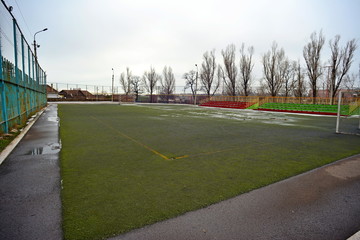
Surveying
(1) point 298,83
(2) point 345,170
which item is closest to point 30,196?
(2) point 345,170

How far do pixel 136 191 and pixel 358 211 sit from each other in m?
3.78

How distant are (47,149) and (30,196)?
3.85 meters

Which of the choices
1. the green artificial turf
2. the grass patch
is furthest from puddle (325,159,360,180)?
the grass patch

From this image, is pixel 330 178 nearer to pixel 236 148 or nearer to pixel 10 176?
pixel 236 148

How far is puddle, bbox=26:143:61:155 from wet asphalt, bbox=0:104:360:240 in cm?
164

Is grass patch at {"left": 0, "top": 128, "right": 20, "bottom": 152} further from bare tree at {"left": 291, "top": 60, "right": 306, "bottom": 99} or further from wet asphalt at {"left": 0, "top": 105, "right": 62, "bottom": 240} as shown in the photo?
bare tree at {"left": 291, "top": 60, "right": 306, "bottom": 99}

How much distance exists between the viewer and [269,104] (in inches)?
1449

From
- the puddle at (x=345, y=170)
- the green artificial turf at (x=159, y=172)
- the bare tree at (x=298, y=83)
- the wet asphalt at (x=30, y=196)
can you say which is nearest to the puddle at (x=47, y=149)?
the wet asphalt at (x=30, y=196)

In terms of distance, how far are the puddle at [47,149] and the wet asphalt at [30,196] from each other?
29mm

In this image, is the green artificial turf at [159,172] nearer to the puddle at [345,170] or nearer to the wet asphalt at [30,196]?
the wet asphalt at [30,196]

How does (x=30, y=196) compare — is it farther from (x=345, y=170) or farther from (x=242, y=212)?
(x=345, y=170)

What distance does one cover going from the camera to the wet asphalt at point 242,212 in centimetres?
286

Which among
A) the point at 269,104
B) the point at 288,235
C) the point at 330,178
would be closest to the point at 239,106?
the point at 269,104

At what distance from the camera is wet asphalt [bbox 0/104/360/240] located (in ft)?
9.38
